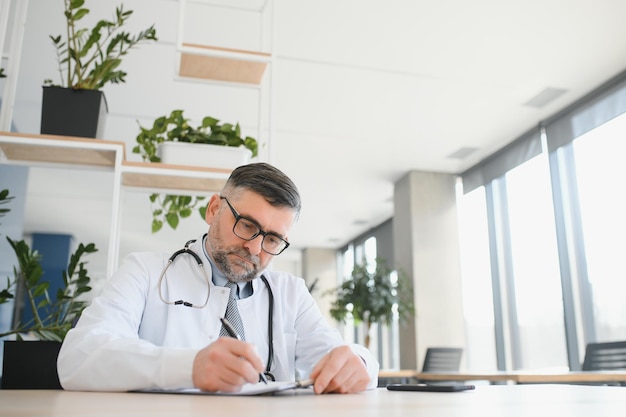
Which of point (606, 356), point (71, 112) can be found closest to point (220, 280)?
point (71, 112)

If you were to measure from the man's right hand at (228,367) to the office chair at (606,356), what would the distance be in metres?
3.31

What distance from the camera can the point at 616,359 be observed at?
361 centimetres

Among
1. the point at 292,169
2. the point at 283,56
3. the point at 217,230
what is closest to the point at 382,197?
the point at 292,169

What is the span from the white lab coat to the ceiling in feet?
3.05

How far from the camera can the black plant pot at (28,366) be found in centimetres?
150

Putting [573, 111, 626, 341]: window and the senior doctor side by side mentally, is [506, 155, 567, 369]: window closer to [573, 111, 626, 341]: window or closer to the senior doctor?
[573, 111, 626, 341]: window

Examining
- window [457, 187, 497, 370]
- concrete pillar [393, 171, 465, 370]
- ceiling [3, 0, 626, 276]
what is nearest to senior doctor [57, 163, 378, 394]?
ceiling [3, 0, 626, 276]

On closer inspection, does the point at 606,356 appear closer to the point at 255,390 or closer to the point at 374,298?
the point at 374,298

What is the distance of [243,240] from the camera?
161cm

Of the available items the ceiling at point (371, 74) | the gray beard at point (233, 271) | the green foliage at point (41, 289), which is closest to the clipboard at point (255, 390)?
the gray beard at point (233, 271)

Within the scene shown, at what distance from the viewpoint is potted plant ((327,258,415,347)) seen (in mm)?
6363

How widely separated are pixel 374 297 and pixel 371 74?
2.77m

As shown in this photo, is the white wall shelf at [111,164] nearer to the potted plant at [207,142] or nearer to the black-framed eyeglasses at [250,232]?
the potted plant at [207,142]

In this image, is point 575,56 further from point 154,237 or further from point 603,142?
point 154,237
